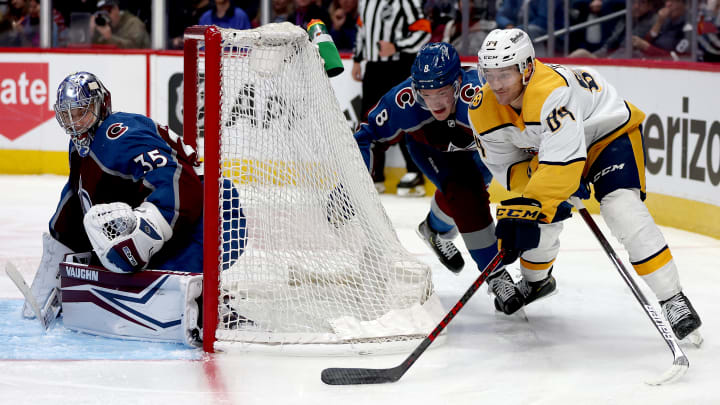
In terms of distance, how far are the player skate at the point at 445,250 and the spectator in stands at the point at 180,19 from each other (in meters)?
3.53

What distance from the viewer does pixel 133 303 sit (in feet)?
9.30

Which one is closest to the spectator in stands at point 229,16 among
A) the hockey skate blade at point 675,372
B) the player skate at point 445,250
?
the player skate at point 445,250

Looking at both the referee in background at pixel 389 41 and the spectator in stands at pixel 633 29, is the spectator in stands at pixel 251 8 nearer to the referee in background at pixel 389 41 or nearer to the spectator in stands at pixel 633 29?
the referee in background at pixel 389 41

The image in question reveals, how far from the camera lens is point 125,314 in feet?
9.37

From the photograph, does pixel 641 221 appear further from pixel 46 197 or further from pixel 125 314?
pixel 46 197

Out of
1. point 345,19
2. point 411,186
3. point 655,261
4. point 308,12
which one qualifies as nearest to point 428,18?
point 345,19

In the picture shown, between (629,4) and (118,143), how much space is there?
11.5 feet

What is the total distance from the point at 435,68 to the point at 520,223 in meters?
0.62

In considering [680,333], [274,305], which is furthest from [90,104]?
[680,333]

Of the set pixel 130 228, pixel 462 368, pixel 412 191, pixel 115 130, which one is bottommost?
pixel 412 191

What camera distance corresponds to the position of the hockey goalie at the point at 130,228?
2.78 m

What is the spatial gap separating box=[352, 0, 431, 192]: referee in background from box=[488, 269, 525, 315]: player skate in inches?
109

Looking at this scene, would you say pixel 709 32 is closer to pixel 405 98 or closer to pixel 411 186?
pixel 411 186


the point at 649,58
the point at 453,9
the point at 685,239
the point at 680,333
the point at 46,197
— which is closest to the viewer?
the point at 680,333
